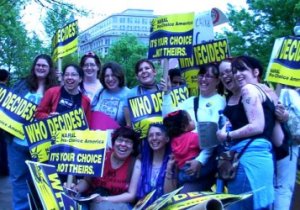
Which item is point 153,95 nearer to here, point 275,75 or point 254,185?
point 275,75

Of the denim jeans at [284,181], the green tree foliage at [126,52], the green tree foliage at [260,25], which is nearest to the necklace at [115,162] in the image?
the denim jeans at [284,181]

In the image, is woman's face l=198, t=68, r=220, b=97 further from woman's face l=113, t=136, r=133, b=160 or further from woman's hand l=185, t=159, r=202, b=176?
woman's face l=113, t=136, r=133, b=160

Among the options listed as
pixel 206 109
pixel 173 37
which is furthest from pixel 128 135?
pixel 173 37

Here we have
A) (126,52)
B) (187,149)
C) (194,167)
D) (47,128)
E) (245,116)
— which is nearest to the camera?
(245,116)

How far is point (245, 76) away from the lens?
172 inches

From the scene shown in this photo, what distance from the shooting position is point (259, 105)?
4121 mm

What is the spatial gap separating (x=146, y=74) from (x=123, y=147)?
1.07 metres

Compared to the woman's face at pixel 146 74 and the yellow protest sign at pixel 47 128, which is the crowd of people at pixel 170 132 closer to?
the woman's face at pixel 146 74

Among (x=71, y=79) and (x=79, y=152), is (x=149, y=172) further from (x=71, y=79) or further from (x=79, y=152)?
(x=71, y=79)

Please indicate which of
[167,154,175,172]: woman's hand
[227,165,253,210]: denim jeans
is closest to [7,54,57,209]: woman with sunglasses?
[167,154,175,172]: woman's hand

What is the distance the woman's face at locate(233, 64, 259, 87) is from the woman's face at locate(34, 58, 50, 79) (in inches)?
102

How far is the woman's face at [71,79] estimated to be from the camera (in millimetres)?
5816

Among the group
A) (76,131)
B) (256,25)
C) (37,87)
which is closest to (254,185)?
(76,131)

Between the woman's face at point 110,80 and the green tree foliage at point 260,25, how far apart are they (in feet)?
72.1
